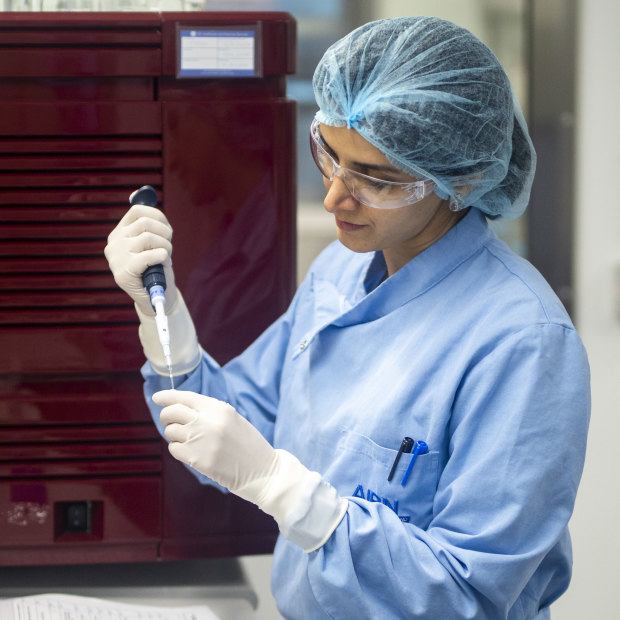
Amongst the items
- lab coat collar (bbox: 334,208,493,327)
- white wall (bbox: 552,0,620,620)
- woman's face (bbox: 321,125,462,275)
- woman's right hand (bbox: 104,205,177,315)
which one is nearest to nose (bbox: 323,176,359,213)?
woman's face (bbox: 321,125,462,275)

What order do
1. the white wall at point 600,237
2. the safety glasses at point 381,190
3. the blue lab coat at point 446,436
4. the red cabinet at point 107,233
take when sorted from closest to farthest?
1. the blue lab coat at point 446,436
2. the safety glasses at point 381,190
3. the red cabinet at point 107,233
4. the white wall at point 600,237

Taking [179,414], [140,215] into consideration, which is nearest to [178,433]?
[179,414]

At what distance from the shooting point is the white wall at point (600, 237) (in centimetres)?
238

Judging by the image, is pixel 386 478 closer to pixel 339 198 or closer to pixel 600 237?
pixel 339 198

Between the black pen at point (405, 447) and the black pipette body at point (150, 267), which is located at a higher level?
the black pipette body at point (150, 267)

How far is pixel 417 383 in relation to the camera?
0.96 meters

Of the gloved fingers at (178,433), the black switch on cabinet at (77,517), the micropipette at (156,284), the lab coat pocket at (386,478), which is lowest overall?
the black switch on cabinet at (77,517)

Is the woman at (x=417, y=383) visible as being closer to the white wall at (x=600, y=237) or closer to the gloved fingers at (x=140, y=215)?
the gloved fingers at (x=140, y=215)

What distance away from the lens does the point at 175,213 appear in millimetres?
1178

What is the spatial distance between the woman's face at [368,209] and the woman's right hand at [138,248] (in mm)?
230

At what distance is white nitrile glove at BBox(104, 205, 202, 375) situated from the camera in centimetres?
107

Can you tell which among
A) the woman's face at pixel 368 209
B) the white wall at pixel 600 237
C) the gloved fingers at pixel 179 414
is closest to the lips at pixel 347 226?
the woman's face at pixel 368 209

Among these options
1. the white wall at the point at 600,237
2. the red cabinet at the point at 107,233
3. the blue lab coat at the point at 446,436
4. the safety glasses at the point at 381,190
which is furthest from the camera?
the white wall at the point at 600,237

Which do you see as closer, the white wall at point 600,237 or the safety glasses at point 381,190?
the safety glasses at point 381,190
